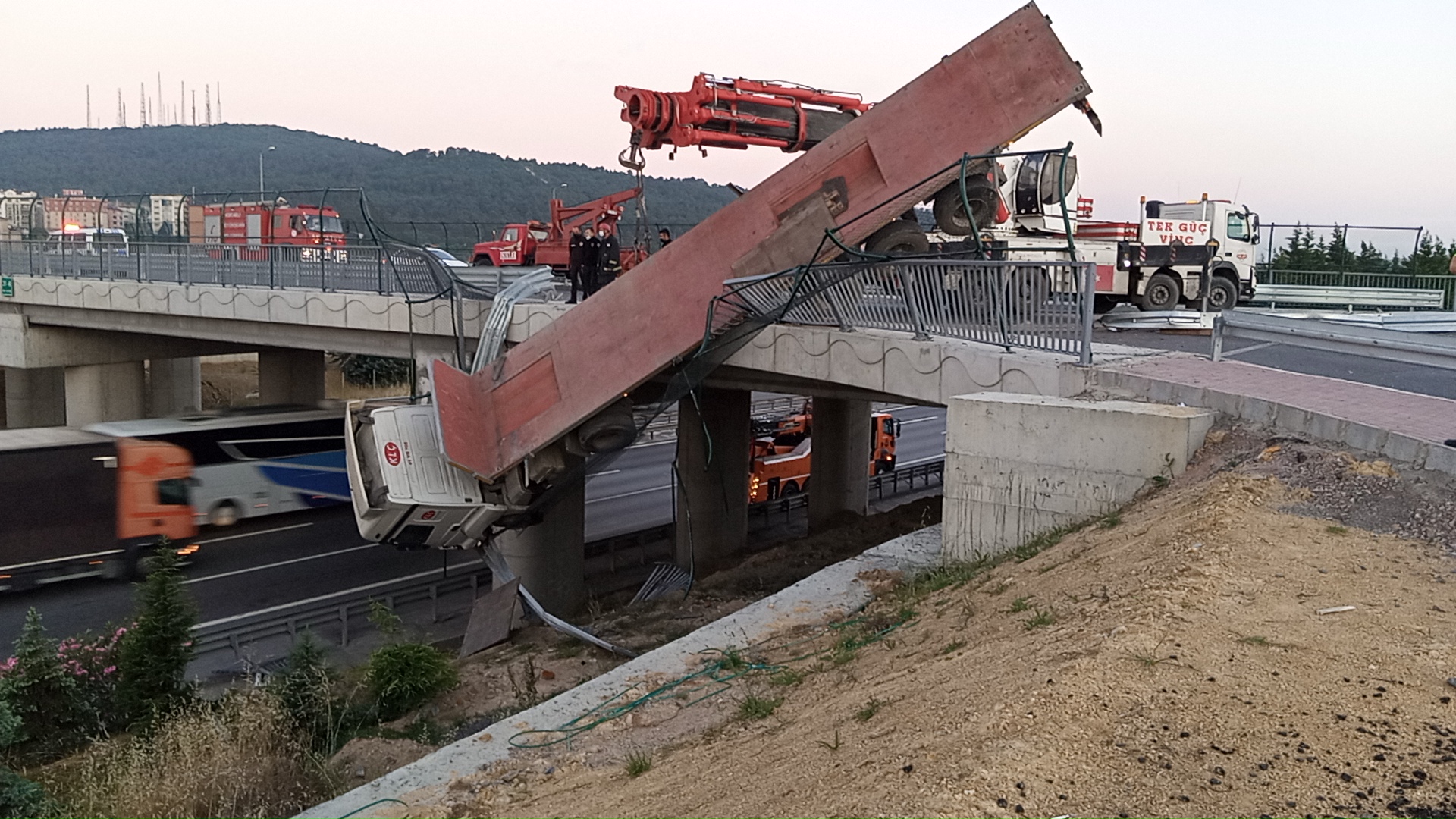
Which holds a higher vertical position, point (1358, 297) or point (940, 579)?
point (1358, 297)

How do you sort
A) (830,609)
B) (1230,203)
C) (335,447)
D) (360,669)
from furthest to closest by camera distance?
(335,447), (1230,203), (360,669), (830,609)

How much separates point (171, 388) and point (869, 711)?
1514 inches

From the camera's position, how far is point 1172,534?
6.09m

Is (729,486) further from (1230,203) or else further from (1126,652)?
(1126,652)

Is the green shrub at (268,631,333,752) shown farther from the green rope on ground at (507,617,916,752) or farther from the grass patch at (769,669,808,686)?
the grass patch at (769,669,808,686)

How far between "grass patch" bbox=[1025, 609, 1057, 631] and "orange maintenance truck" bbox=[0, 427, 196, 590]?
2017cm

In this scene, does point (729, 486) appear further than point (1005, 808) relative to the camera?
Yes

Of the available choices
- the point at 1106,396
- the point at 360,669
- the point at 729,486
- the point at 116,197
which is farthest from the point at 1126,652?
the point at 116,197

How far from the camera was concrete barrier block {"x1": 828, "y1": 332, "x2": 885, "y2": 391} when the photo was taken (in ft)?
36.4

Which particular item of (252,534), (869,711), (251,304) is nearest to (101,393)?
(252,534)

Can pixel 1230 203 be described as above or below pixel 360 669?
above

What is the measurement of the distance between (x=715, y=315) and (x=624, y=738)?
6688mm

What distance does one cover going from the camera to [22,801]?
8.54 meters

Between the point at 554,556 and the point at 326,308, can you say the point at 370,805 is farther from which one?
the point at 326,308
